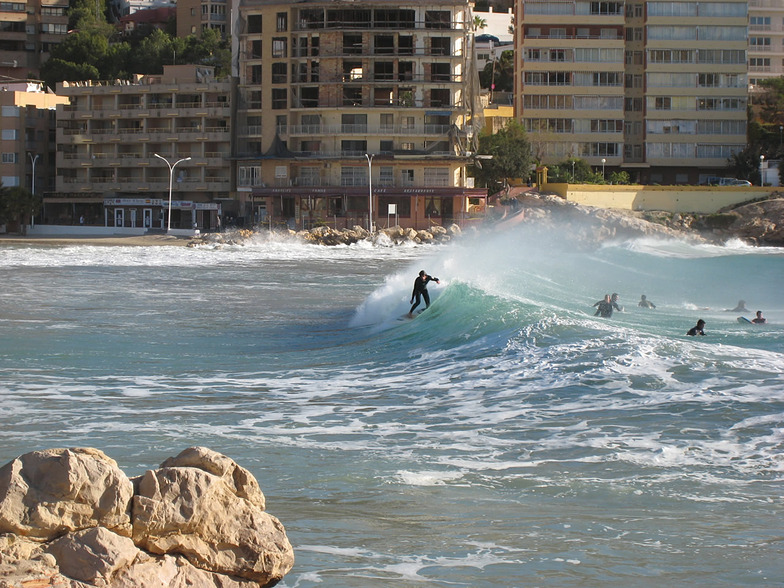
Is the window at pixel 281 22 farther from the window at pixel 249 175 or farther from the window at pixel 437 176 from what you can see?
the window at pixel 437 176

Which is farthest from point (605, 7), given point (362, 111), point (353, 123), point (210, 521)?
point (210, 521)

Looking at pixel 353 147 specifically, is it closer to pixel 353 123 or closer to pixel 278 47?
pixel 353 123

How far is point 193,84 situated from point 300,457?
70.4 m

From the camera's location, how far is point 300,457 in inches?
420

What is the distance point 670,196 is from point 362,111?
70.6ft

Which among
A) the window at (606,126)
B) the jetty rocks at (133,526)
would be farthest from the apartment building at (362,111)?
the jetty rocks at (133,526)

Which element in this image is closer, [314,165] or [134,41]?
[314,165]

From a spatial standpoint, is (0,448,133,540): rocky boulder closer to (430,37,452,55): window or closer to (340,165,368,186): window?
(340,165,368,186): window

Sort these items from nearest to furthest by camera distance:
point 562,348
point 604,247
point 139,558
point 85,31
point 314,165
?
point 139,558 → point 562,348 → point 604,247 → point 314,165 → point 85,31

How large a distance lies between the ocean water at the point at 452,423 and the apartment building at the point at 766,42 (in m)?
69.3

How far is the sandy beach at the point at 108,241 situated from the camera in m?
62.9

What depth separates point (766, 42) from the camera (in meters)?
90.8

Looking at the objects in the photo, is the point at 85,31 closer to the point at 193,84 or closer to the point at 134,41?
the point at 134,41

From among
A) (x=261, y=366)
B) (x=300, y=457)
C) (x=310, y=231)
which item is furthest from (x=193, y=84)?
(x=300, y=457)
